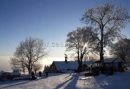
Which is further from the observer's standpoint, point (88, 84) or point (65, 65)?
point (65, 65)

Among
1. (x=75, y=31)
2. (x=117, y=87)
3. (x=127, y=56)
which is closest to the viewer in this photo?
(x=117, y=87)

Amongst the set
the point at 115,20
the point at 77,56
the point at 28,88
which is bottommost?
the point at 28,88

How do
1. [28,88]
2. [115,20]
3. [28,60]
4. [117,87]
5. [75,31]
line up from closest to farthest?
[117,87] < [28,88] < [115,20] < [75,31] < [28,60]

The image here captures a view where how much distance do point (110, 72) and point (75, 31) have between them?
4220 cm

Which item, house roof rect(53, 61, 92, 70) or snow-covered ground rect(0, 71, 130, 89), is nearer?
snow-covered ground rect(0, 71, 130, 89)

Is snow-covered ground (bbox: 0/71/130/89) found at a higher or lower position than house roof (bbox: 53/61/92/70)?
lower

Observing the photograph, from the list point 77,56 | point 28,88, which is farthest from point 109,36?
point 77,56

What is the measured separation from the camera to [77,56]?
308 feet

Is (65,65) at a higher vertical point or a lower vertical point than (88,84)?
higher

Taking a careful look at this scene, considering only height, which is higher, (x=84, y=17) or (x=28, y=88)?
(x=84, y=17)

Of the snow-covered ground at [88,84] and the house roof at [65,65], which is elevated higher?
the house roof at [65,65]

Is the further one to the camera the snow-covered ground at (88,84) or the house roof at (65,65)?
the house roof at (65,65)

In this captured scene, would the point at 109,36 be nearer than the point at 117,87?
No

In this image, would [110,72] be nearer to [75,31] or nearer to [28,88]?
[28,88]
